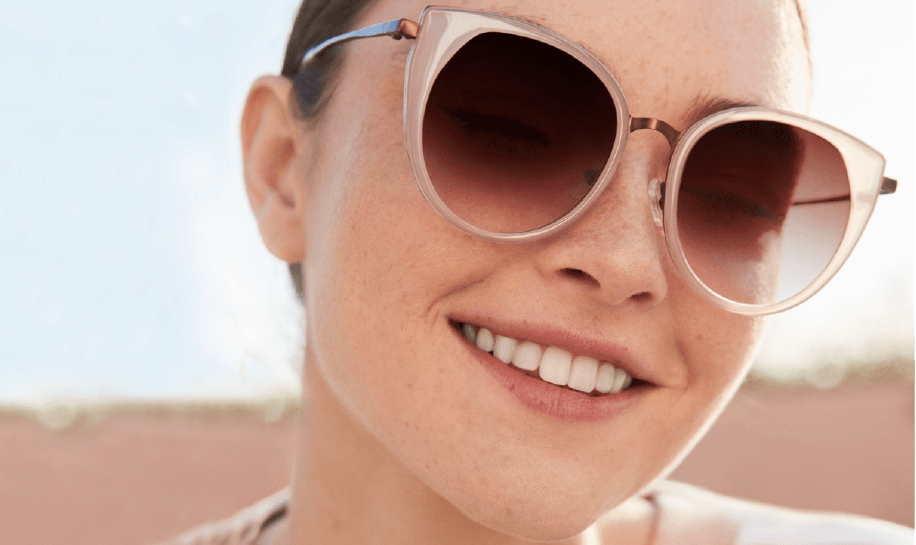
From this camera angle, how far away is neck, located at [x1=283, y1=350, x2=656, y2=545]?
1.09m

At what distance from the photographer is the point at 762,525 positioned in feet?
4.95

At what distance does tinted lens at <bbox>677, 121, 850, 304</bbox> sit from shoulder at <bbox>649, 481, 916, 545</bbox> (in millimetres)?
762

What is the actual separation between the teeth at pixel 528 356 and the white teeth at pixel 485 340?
37mm

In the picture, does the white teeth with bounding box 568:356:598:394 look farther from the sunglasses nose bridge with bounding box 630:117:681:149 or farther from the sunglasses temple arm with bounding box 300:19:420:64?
the sunglasses temple arm with bounding box 300:19:420:64

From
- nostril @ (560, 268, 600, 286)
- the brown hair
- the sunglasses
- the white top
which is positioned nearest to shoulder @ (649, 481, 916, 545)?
the white top

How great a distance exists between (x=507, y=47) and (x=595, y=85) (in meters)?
0.13

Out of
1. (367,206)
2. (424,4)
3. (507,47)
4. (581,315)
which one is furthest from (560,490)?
(424,4)

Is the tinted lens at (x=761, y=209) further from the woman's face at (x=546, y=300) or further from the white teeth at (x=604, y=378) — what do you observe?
the white teeth at (x=604, y=378)

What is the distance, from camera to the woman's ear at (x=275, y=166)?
3.93 ft

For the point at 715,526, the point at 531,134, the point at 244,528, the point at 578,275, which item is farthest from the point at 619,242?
the point at 244,528

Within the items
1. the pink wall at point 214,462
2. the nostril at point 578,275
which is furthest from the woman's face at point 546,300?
the pink wall at point 214,462

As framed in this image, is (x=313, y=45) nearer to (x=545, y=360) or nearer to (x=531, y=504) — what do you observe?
(x=545, y=360)

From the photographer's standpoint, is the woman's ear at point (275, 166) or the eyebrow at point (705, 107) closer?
the eyebrow at point (705, 107)

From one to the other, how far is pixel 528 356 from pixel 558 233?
7.5 inches
